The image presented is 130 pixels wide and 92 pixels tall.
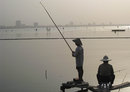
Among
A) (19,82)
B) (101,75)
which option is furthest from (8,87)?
(101,75)

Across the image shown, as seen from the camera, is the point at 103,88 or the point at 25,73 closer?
the point at 103,88

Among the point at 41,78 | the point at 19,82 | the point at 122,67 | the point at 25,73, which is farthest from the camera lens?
the point at 122,67

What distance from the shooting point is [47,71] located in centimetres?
2250

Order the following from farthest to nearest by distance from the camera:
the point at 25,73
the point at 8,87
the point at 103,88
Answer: the point at 25,73 → the point at 8,87 → the point at 103,88

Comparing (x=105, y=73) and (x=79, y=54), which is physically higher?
(x=79, y=54)

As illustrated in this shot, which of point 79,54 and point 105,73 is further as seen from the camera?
point 79,54

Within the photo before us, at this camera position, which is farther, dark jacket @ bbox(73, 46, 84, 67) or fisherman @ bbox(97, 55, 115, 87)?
dark jacket @ bbox(73, 46, 84, 67)

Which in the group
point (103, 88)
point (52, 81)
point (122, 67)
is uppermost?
point (122, 67)

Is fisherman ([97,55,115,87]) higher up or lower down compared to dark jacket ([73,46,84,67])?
lower down

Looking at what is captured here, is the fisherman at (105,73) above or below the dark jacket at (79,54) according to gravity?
below

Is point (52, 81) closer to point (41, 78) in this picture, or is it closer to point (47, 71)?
point (41, 78)

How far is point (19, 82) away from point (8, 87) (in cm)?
139

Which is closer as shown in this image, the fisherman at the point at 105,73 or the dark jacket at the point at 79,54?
the fisherman at the point at 105,73

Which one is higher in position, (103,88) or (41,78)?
(41,78)
